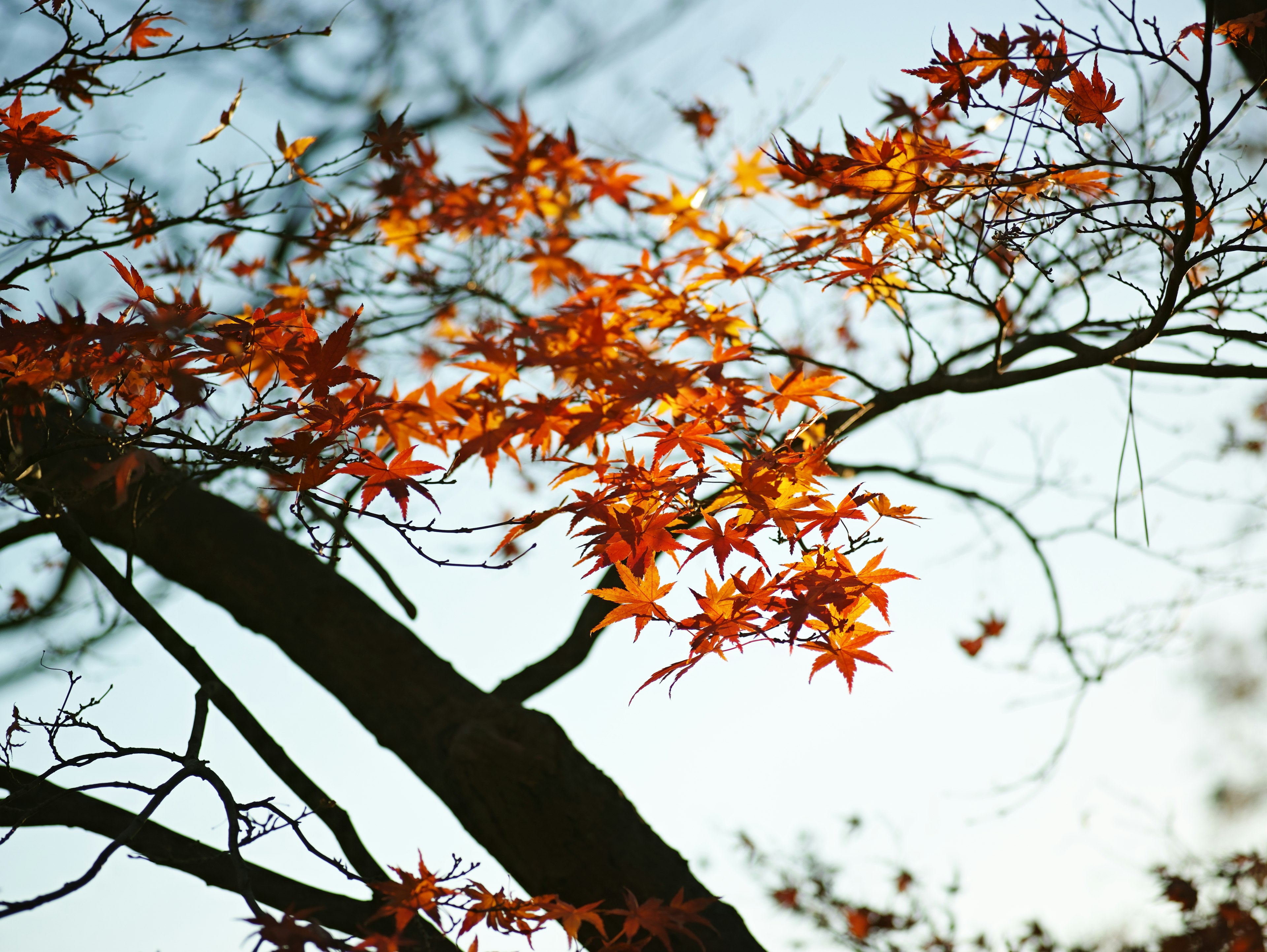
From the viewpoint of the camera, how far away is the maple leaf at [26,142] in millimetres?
2059

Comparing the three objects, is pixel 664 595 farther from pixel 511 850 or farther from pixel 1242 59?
pixel 1242 59

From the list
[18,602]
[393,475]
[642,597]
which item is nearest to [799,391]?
[642,597]

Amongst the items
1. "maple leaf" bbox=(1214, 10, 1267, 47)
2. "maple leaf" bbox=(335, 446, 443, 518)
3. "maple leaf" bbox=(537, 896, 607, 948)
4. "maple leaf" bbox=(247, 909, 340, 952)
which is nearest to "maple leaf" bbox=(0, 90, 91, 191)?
"maple leaf" bbox=(335, 446, 443, 518)

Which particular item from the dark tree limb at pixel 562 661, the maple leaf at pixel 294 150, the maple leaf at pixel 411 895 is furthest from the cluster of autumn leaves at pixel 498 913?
the maple leaf at pixel 294 150

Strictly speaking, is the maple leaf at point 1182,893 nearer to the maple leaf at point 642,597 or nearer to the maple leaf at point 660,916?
the maple leaf at point 660,916

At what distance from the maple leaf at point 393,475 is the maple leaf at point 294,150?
3.62 ft

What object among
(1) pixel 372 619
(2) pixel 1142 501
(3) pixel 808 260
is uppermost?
(1) pixel 372 619

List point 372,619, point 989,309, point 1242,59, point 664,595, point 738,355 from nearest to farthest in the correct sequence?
point 664,595
point 738,355
point 989,309
point 1242,59
point 372,619

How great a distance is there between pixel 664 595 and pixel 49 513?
4.68 ft

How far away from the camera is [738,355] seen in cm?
202

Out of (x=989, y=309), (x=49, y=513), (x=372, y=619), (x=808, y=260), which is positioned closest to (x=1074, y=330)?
(x=989, y=309)

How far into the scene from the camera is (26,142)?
81.4 inches

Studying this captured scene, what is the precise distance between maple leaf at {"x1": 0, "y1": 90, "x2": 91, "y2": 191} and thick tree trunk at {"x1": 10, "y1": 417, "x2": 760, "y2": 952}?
2.59 feet

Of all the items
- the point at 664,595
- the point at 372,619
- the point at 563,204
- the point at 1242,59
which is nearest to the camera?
the point at 664,595
